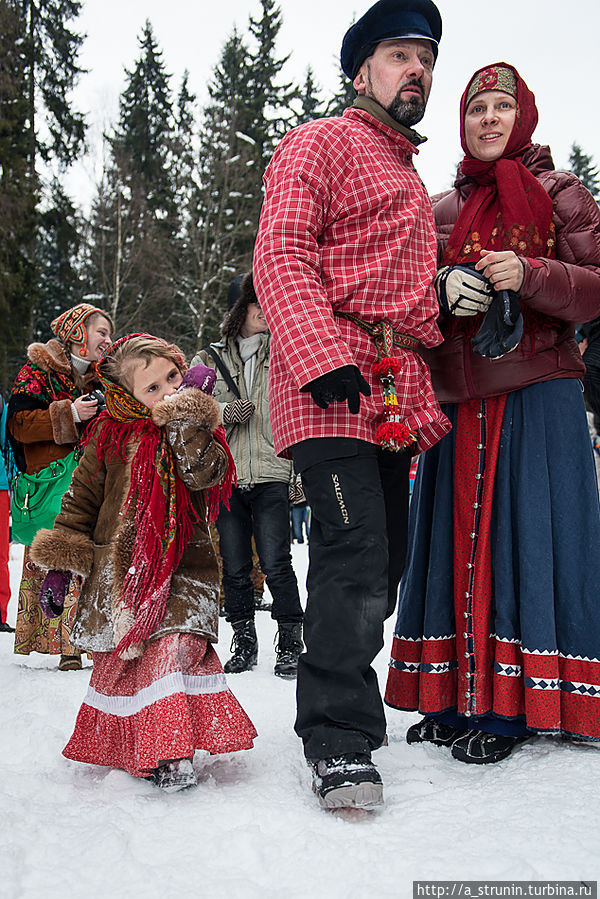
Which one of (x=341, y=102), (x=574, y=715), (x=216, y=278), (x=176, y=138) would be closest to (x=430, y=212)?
(x=574, y=715)

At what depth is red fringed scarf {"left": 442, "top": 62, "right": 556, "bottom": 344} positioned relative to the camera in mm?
2627

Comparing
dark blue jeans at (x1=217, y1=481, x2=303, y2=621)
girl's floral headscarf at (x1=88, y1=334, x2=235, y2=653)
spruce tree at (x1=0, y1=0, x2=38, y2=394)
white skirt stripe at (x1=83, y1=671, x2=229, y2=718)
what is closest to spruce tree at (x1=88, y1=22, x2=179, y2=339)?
spruce tree at (x1=0, y1=0, x2=38, y2=394)

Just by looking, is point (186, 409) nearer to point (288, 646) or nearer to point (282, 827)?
point (282, 827)

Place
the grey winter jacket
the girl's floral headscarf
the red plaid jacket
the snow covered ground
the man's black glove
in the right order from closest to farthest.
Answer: the snow covered ground
the man's black glove
the red plaid jacket
the girl's floral headscarf
the grey winter jacket

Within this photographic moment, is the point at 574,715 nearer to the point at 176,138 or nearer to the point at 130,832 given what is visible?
the point at 130,832

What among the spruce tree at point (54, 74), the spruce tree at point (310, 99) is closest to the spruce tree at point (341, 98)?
the spruce tree at point (310, 99)

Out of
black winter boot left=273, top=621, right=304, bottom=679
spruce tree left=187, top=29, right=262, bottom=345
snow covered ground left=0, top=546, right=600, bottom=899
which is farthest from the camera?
spruce tree left=187, top=29, right=262, bottom=345

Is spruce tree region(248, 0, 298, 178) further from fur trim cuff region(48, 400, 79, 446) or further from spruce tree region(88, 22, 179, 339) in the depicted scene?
fur trim cuff region(48, 400, 79, 446)

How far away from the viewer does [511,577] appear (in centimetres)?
253

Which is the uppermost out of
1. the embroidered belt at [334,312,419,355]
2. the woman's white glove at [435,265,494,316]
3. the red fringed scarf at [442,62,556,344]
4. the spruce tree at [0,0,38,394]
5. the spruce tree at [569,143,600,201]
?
the spruce tree at [569,143,600,201]

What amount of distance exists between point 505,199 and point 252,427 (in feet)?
7.44

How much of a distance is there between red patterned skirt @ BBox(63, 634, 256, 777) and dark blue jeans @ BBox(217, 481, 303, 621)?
175 cm

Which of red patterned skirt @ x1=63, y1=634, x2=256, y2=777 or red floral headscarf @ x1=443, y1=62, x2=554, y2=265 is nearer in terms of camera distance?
red patterned skirt @ x1=63, y1=634, x2=256, y2=777

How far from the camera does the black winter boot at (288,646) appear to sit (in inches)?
157
